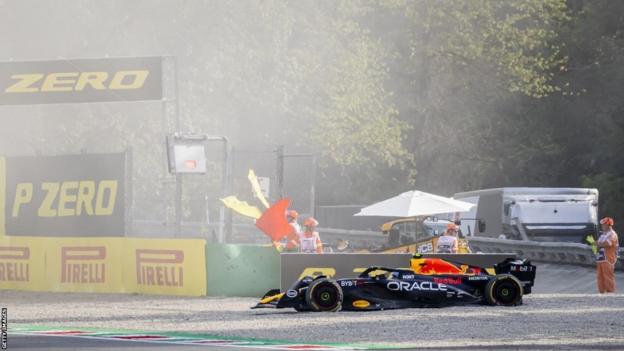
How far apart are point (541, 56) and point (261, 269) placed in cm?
3192

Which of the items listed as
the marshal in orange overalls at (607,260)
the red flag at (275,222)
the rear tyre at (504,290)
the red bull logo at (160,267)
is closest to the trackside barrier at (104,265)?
the red bull logo at (160,267)

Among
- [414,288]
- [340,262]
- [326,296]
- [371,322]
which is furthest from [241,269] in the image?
[371,322]

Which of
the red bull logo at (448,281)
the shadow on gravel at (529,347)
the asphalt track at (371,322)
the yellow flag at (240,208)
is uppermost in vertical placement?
the yellow flag at (240,208)

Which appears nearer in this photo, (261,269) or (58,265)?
(261,269)

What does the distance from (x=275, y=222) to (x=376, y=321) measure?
21.4 ft

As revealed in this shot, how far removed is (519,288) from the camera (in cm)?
2019

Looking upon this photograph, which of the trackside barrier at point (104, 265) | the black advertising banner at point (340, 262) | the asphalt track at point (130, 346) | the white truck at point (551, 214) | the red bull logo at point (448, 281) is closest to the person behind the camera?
the asphalt track at point (130, 346)

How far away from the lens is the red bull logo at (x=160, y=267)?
24516 millimetres

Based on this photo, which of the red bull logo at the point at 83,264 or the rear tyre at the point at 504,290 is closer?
the rear tyre at the point at 504,290

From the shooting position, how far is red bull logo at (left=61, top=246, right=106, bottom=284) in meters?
25.7

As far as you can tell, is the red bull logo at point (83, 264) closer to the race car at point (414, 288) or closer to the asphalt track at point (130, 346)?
the race car at point (414, 288)

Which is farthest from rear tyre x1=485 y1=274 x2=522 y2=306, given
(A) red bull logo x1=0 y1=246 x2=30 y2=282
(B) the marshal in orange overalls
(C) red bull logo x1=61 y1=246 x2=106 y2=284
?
(A) red bull logo x1=0 y1=246 x2=30 y2=282

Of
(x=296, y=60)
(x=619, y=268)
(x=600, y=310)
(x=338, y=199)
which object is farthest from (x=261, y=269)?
(x=338, y=199)

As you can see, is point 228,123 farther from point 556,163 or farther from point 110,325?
point 110,325
